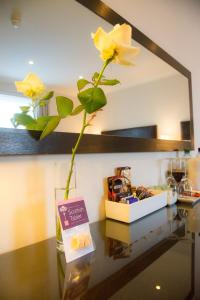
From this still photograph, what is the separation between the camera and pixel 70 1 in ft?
2.73

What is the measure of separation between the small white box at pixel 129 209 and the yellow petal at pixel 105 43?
22.7 inches

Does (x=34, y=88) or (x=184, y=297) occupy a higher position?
(x=34, y=88)

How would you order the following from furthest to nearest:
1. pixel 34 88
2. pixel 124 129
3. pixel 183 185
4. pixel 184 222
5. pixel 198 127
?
pixel 198 127 < pixel 183 185 < pixel 124 129 < pixel 184 222 < pixel 34 88

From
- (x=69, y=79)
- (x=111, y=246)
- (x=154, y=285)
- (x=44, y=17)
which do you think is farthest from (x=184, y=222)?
(x=44, y=17)

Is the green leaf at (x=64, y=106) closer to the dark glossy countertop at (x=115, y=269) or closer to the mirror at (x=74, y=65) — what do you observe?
the mirror at (x=74, y=65)

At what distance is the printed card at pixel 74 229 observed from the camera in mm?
618

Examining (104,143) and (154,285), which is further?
(104,143)

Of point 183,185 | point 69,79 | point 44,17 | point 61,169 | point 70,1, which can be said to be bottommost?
point 183,185

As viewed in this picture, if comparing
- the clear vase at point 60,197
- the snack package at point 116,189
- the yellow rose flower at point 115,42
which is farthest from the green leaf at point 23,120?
the snack package at point 116,189

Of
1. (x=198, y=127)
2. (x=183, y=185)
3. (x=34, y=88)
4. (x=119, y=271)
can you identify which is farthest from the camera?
(x=198, y=127)

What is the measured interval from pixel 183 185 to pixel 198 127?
0.65 metres

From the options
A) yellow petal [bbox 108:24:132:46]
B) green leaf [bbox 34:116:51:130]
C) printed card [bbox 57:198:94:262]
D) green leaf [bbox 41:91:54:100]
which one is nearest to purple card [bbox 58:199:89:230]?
printed card [bbox 57:198:94:262]

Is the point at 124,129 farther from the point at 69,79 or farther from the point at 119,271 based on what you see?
the point at 119,271

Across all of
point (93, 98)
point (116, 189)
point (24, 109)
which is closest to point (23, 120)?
point (24, 109)
